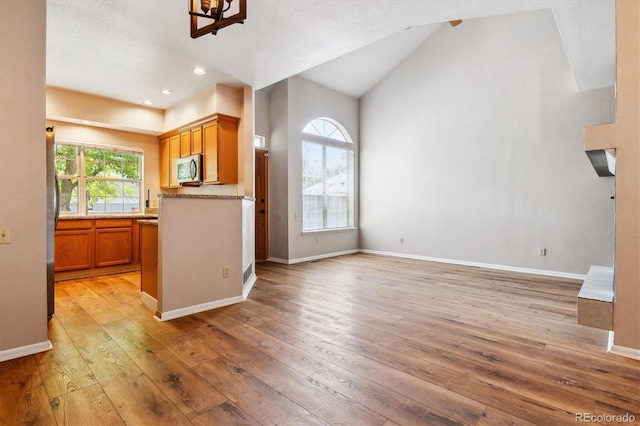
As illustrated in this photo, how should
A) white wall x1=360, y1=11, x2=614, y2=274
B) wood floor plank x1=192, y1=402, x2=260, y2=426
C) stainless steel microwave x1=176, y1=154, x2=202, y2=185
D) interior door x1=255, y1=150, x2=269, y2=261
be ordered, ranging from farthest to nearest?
interior door x1=255, y1=150, x2=269, y2=261 < stainless steel microwave x1=176, y1=154, x2=202, y2=185 < white wall x1=360, y1=11, x2=614, y2=274 < wood floor plank x1=192, y1=402, x2=260, y2=426

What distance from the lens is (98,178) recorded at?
546 cm

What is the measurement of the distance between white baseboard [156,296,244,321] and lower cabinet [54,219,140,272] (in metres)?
2.74

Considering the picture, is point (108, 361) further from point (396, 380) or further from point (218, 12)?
point (218, 12)

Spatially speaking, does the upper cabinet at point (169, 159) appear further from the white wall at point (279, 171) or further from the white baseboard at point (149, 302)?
the white baseboard at point (149, 302)

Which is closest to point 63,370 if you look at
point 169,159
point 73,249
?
point 73,249

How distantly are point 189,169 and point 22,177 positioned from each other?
2.98m

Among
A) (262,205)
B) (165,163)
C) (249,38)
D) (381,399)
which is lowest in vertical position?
(381,399)

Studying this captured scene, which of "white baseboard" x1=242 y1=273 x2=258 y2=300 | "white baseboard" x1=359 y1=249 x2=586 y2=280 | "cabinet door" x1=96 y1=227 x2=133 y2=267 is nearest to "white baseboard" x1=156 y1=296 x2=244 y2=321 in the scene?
"white baseboard" x1=242 y1=273 x2=258 y2=300

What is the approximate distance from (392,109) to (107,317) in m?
6.27

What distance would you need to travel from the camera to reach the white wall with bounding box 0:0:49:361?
222 cm

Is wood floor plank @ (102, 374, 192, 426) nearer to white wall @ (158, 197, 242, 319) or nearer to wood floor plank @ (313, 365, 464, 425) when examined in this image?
wood floor plank @ (313, 365, 464, 425)

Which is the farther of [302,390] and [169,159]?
[169,159]

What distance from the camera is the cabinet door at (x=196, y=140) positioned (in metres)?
5.12

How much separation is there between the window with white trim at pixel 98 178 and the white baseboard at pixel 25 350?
3.62 metres
